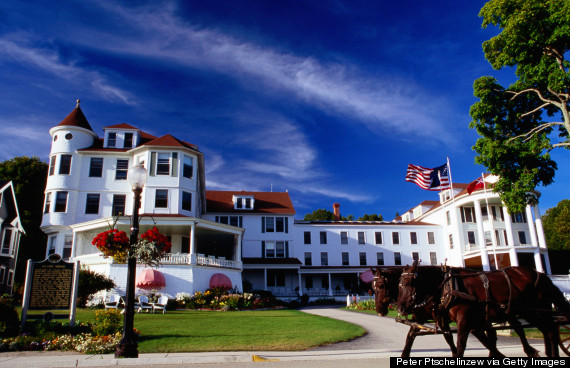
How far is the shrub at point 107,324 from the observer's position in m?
12.3

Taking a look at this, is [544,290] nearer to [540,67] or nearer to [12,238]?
[540,67]

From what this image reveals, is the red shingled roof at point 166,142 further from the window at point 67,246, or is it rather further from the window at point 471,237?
the window at point 471,237

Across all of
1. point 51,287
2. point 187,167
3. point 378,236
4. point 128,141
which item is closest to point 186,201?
point 187,167

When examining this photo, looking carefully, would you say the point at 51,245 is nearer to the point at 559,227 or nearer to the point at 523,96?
the point at 523,96

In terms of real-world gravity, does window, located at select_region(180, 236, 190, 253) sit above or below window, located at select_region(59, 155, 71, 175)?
below

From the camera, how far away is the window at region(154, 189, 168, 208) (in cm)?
3518

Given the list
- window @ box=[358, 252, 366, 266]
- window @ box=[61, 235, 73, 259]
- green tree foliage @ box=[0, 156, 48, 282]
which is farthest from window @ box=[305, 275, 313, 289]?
green tree foliage @ box=[0, 156, 48, 282]

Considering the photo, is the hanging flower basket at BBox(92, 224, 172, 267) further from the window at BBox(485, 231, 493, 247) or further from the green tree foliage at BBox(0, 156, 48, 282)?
the window at BBox(485, 231, 493, 247)

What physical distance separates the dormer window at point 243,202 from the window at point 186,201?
12824 mm

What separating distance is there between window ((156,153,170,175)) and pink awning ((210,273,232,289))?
35.3 feet

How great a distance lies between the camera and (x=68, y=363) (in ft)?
29.2

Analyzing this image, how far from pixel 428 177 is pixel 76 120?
33.7 metres

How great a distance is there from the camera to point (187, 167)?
3700cm

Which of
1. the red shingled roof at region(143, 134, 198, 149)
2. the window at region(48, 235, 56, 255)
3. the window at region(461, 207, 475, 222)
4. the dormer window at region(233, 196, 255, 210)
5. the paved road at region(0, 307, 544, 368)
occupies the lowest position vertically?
the paved road at region(0, 307, 544, 368)
